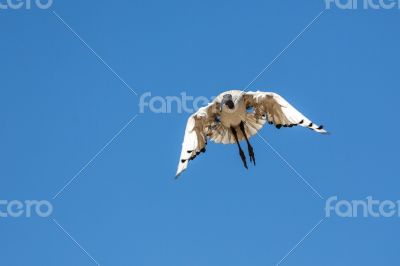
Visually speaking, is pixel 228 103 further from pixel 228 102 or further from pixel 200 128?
pixel 200 128

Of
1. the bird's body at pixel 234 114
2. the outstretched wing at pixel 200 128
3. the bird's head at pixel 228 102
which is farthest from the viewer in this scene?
the bird's body at pixel 234 114

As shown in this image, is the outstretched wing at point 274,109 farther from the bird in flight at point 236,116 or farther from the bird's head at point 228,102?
the bird's head at point 228,102

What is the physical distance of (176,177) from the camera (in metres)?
26.0

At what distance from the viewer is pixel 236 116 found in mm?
28578

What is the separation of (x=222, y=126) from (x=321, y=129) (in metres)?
3.90

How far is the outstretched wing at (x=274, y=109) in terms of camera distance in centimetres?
2789

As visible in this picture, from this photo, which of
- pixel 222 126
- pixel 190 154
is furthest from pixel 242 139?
pixel 190 154

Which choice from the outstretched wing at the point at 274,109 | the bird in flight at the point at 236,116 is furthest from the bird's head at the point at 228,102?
the outstretched wing at the point at 274,109

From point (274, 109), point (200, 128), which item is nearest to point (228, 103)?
point (200, 128)

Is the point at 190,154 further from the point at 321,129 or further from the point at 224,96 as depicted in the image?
the point at 321,129

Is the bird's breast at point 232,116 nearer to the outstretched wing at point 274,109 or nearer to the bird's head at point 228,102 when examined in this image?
the bird's head at point 228,102

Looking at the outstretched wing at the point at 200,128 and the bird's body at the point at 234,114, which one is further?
the bird's body at the point at 234,114

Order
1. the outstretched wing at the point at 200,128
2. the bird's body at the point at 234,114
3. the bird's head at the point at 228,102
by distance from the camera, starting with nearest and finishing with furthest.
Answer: the outstretched wing at the point at 200,128, the bird's head at the point at 228,102, the bird's body at the point at 234,114

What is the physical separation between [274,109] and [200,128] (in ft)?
7.40
